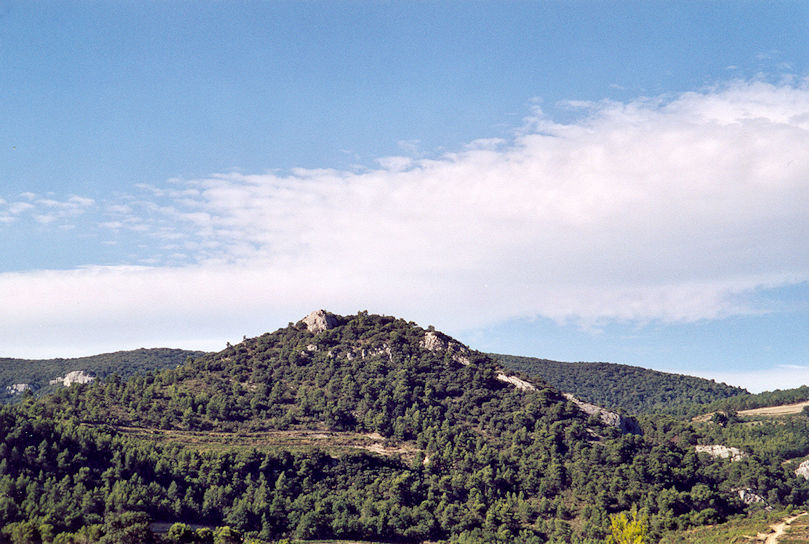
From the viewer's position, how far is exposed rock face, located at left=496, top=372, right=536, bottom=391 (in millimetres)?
148625

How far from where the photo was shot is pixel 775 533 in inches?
3337

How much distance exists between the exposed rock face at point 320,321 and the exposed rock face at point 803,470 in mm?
108920

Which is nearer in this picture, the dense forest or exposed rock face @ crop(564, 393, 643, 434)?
the dense forest

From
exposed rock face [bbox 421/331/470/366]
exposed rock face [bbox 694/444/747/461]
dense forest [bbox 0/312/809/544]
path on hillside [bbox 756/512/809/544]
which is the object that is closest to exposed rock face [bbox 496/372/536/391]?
dense forest [bbox 0/312/809/544]

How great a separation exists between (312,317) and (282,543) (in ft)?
315

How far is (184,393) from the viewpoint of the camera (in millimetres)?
133375

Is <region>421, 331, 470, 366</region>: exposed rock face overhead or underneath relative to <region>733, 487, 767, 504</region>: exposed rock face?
overhead

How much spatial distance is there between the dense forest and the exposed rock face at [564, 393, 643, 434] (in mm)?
3105

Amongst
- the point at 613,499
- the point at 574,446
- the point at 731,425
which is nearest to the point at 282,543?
the point at 613,499

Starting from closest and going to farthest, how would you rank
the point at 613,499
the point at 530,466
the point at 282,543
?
the point at 282,543
the point at 613,499
the point at 530,466

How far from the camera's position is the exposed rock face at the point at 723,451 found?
13662 centimetres

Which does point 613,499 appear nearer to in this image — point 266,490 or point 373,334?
point 266,490

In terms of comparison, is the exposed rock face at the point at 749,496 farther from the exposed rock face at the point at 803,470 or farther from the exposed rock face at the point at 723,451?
the exposed rock face at the point at 803,470

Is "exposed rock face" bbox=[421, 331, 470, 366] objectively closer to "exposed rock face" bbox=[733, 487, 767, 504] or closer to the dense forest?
the dense forest
